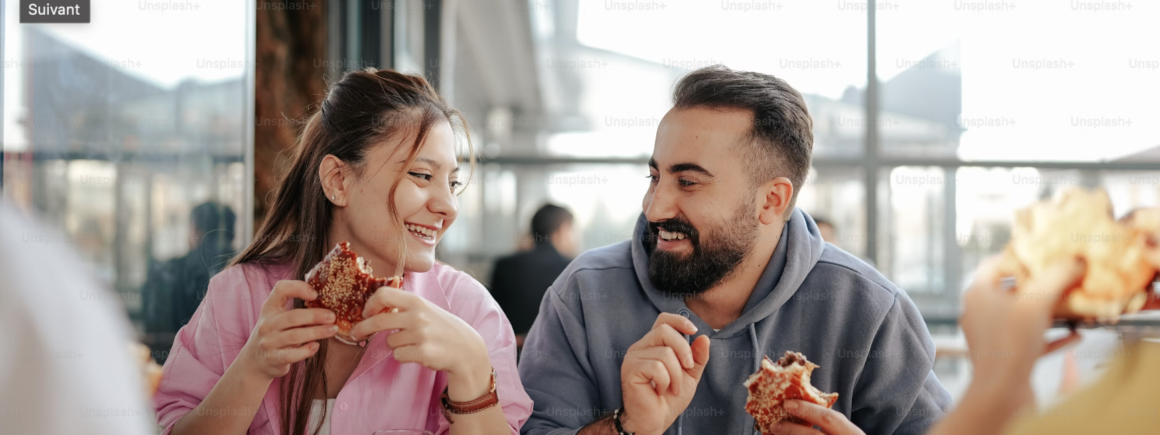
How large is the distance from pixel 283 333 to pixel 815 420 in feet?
2.97

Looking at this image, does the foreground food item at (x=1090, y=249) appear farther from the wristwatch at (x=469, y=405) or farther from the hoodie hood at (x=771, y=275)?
the wristwatch at (x=469, y=405)

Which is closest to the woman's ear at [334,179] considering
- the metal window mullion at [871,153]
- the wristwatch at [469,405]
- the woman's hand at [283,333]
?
the woman's hand at [283,333]

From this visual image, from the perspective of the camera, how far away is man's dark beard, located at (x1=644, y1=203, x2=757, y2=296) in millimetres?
1588

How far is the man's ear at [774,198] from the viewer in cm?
167

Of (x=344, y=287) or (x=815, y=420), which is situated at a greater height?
(x=344, y=287)

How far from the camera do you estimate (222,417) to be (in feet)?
4.05

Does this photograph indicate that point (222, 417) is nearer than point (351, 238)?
Yes

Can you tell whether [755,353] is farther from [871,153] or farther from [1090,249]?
[871,153]

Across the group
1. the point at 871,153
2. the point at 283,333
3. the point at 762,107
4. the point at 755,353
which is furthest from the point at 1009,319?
the point at 871,153

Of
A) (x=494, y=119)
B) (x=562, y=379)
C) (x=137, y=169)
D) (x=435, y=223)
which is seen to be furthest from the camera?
(x=494, y=119)

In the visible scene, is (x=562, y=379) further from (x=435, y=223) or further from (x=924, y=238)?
(x=924, y=238)

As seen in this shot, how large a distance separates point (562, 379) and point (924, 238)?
14.6ft

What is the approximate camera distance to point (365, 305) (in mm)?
A: 1204

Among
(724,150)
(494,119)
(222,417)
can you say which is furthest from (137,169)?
(494,119)
